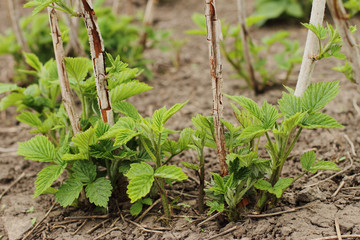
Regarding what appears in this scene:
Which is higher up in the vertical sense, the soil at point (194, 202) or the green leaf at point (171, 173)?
the green leaf at point (171, 173)

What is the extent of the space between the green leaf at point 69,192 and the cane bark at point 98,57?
0.97 ft

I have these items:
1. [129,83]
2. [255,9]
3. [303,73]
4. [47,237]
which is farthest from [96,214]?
[255,9]

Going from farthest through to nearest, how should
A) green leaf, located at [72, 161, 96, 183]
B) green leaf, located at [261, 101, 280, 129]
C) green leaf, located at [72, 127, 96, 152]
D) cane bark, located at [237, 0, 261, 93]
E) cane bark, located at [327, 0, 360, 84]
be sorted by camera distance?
cane bark, located at [237, 0, 261, 93] < green leaf, located at [72, 161, 96, 183] < green leaf, located at [72, 127, 96, 152] < green leaf, located at [261, 101, 280, 129] < cane bark, located at [327, 0, 360, 84]

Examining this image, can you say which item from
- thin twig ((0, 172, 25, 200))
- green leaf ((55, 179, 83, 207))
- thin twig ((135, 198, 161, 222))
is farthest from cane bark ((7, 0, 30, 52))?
thin twig ((135, 198, 161, 222))

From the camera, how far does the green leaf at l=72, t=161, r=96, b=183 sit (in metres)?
1.63

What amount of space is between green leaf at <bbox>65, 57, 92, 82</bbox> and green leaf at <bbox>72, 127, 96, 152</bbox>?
0.30 m

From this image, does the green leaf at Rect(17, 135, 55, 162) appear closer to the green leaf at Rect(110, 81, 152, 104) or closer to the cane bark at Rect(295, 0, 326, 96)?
the green leaf at Rect(110, 81, 152, 104)

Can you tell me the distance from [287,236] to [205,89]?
5.67 feet

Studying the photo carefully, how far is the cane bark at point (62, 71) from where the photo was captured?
1.61 m

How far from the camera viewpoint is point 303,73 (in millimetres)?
1516

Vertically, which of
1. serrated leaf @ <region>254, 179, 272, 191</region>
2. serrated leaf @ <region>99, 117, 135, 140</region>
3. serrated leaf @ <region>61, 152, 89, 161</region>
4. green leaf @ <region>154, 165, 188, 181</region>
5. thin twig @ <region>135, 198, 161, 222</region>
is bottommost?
thin twig @ <region>135, 198, 161, 222</region>

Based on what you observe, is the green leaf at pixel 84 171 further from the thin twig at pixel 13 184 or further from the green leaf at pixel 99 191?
the thin twig at pixel 13 184

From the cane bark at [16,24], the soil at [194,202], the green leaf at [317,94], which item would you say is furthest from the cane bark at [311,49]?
the cane bark at [16,24]

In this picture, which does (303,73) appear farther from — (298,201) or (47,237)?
(47,237)
